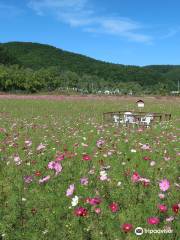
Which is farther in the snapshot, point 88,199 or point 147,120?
point 147,120

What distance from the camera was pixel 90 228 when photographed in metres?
5.43

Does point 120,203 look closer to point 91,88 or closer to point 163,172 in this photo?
point 163,172

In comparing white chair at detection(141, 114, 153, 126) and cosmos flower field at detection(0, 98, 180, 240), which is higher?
cosmos flower field at detection(0, 98, 180, 240)

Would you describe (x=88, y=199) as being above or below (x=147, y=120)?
above

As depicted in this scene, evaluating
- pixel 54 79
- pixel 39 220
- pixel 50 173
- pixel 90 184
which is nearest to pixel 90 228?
pixel 39 220

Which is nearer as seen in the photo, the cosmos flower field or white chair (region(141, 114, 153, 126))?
the cosmos flower field

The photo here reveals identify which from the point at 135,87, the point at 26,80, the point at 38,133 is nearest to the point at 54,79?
the point at 26,80

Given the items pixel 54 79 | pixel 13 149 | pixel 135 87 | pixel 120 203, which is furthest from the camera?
pixel 135 87

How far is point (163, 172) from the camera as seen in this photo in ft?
27.8

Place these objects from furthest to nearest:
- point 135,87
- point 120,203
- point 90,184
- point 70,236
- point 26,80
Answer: point 135,87 → point 26,80 → point 90,184 → point 120,203 → point 70,236

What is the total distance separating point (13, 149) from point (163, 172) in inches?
179

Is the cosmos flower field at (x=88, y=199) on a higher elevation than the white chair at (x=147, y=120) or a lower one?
higher

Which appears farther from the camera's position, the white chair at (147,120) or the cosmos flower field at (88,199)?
the white chair at (147,120)

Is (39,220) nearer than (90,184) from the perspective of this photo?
Yes
